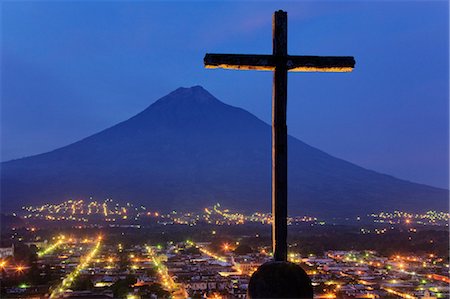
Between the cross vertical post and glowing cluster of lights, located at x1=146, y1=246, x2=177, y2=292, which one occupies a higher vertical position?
the cross vertical post

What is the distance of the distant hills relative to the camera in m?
119

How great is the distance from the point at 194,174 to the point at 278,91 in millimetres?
137529

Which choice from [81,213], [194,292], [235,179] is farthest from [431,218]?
[194,292]

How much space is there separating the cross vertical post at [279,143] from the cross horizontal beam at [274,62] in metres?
0.05

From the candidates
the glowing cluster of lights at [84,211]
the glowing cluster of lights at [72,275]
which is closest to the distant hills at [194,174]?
the glowing cluster of lights at [84,211]

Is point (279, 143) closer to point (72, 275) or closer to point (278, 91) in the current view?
point (278, 91)

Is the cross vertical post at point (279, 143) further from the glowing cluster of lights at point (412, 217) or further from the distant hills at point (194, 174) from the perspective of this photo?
the distant hills at point (194, 174)

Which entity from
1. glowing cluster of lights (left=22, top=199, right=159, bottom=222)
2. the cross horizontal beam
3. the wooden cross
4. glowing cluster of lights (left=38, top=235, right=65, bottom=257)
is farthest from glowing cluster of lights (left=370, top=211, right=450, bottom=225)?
the wooden cross

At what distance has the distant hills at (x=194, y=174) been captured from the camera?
4680 inches

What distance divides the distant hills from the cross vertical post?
106 m

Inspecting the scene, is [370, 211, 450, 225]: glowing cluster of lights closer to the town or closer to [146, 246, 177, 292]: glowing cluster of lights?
the town

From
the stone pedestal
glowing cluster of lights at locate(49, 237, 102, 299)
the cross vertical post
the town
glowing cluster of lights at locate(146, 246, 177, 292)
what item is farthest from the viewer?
glowing cluster of lights at locate(146, 246, 177, 292)

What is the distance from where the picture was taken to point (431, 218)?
4075 inches

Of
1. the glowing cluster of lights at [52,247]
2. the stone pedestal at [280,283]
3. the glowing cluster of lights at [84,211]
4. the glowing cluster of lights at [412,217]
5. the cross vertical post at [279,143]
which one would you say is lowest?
the glowing cluster of lights at [52,247]
